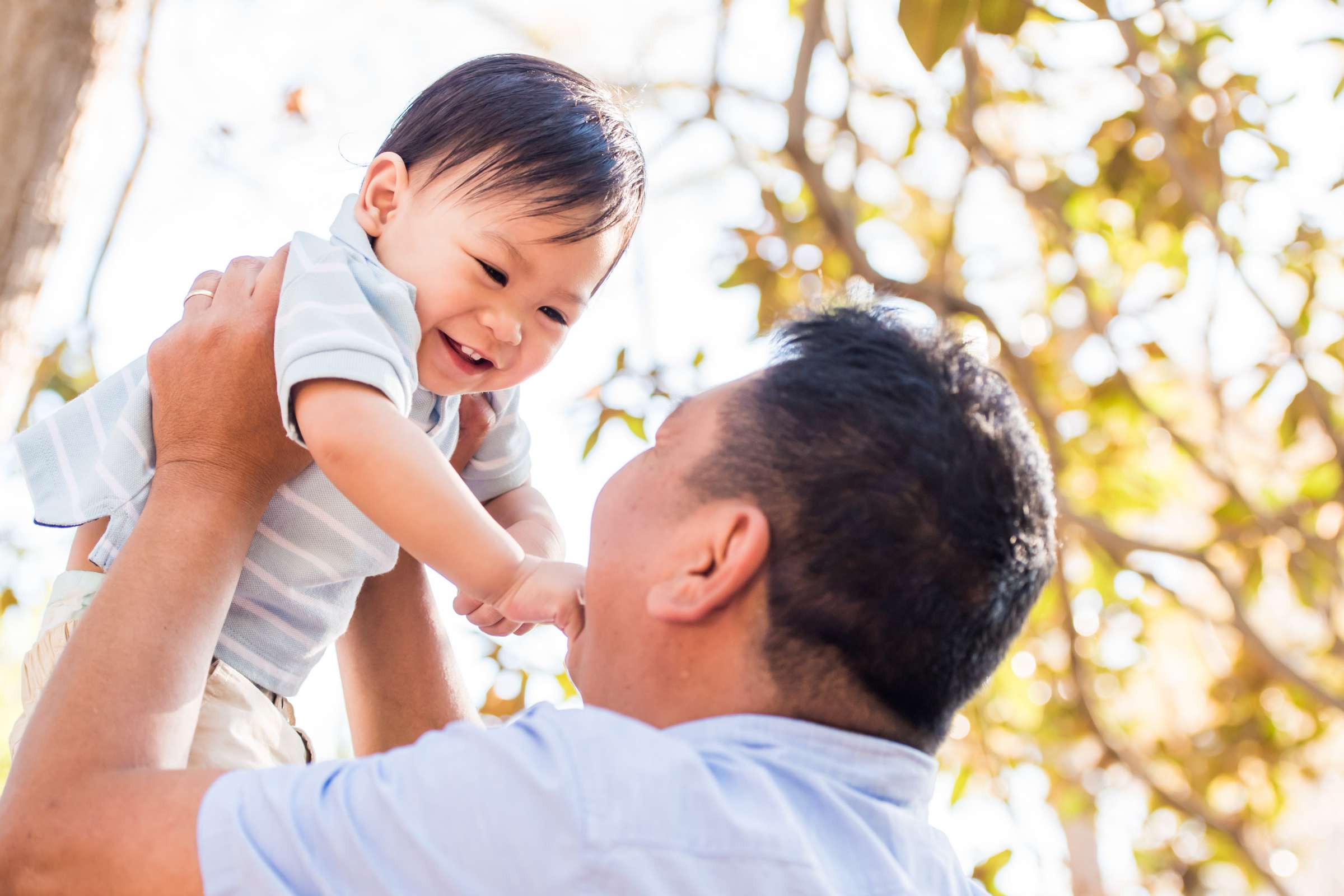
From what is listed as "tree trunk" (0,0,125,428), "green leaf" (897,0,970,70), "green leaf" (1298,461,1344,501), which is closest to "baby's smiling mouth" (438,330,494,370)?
"tree trunk" (0,0,125,428)

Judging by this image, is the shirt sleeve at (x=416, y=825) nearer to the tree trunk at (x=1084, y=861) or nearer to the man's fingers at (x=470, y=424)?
the man's fingers at (x=470, y=424)

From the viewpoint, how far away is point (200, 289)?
1.72 metres

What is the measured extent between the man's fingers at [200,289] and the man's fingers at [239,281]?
0.07 feet

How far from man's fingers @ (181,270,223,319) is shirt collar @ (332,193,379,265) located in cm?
19

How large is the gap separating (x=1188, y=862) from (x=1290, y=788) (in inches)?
23.8

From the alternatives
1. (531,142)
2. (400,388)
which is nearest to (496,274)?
(531,142)

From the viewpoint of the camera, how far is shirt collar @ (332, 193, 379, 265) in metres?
1.66

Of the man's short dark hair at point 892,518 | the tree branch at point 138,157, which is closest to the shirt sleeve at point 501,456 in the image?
the man's short dark hair at point 892,518

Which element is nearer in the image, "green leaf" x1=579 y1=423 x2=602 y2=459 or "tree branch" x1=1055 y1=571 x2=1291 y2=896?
"green leaf" x1=579 y1=423 x2=602 y2=459

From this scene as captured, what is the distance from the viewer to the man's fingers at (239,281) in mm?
1595

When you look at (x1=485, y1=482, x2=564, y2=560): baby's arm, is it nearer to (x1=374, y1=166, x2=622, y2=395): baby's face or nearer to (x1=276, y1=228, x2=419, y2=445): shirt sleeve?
(x1=374, y1=166, x2=622, y2=395): baby's face

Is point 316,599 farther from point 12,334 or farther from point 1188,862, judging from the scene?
point 1188,862

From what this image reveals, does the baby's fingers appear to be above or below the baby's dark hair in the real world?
below

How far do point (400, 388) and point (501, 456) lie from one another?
1.75 ft
